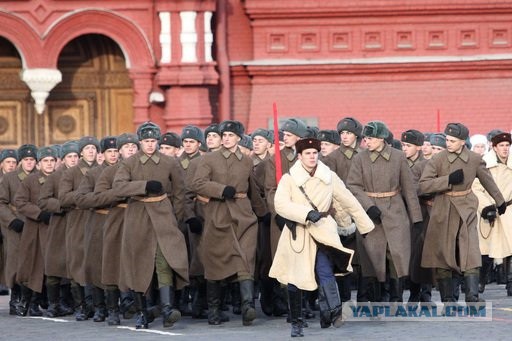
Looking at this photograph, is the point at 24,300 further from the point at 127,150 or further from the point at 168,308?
the point at 168,308

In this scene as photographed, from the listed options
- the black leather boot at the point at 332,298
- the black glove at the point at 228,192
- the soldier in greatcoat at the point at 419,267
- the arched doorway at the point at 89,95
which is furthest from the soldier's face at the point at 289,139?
the arched doorway at the point at 89,95

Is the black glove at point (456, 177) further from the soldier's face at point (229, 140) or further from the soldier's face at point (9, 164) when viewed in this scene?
the soldier's face at point (9, 164)

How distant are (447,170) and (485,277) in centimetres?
324

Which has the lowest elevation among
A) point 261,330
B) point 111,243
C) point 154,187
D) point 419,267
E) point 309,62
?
point 261,330

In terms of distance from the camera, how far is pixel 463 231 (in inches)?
687

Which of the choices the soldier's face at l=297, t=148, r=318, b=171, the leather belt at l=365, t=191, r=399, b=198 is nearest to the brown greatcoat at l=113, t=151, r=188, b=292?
the soldier's face at l=297, t=148, r=318, b=171

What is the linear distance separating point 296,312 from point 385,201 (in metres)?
1.87

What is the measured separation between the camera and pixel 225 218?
17422 mm

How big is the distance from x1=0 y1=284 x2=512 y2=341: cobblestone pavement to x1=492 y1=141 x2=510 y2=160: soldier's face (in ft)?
7.91

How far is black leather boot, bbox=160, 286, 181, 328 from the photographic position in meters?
16.7

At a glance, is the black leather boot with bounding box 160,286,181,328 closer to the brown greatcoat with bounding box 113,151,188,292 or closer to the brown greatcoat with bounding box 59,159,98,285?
the brown greatcoat with bounding box 113,151,188,292

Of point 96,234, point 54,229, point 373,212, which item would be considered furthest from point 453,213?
point 54,229

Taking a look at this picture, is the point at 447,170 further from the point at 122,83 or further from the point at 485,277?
the point at 122,83

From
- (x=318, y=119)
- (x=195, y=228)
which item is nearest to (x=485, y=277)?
(x=195, y=228)
